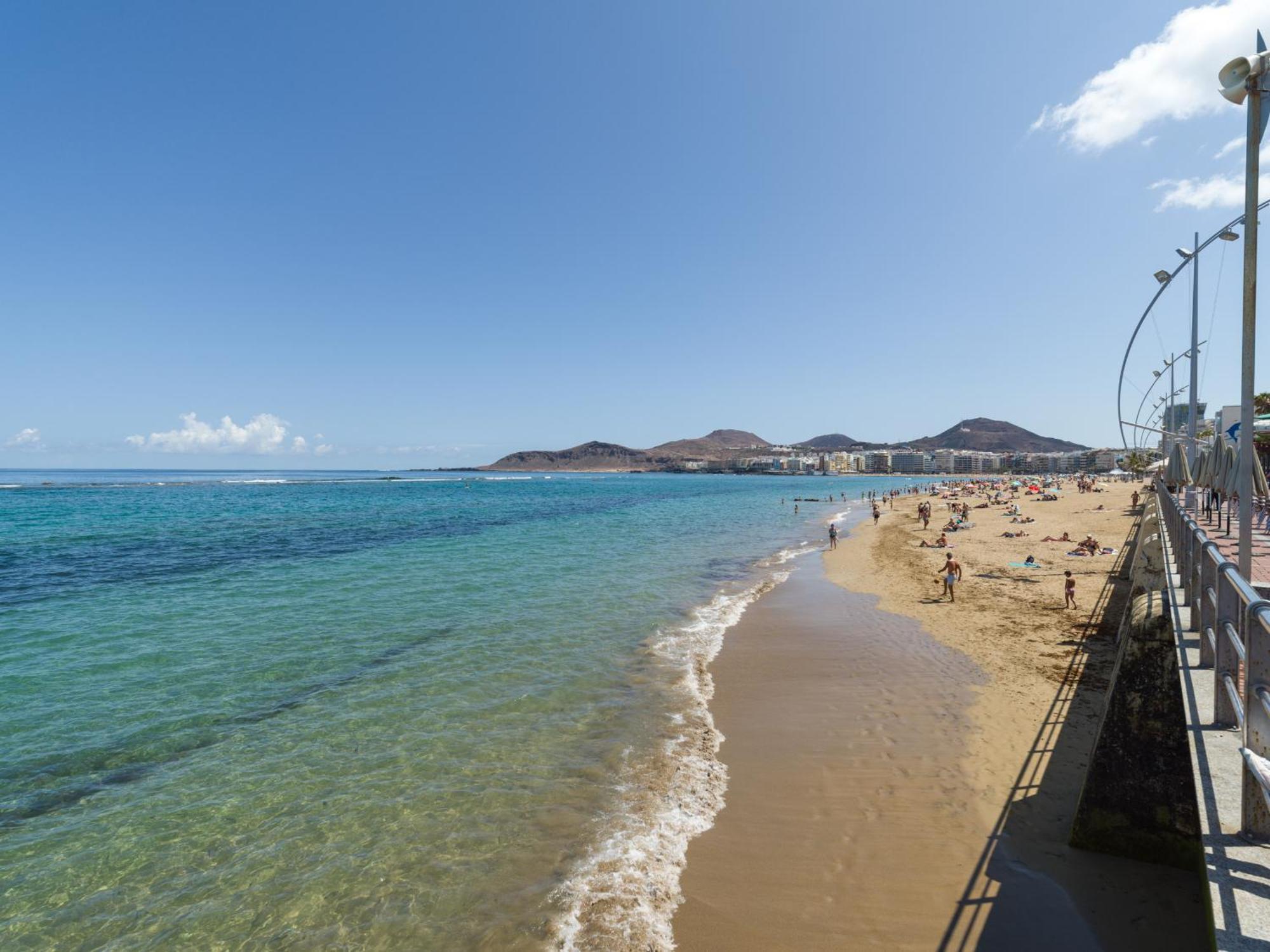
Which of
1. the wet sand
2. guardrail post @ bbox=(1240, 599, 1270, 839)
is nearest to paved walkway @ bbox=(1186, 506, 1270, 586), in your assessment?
the wet sand

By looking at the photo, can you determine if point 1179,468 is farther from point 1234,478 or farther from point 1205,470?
point 1234,478

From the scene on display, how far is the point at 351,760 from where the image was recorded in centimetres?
823

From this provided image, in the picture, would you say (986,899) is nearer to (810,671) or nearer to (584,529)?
(810,671)

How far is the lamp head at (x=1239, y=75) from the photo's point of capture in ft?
17.0

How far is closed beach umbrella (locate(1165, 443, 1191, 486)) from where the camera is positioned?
1461cm

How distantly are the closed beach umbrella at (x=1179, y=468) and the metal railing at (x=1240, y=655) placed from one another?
11178mm

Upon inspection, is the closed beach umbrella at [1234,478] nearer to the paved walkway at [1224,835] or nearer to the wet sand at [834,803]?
the wet sand at [834,803]

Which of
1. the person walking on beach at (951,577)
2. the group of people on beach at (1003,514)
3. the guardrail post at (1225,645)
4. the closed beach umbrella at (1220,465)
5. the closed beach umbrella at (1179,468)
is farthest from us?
the group of people on beach at (1003,514)

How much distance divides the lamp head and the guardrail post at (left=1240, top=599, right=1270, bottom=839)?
529 centimetres

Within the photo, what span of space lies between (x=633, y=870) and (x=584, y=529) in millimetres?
35523

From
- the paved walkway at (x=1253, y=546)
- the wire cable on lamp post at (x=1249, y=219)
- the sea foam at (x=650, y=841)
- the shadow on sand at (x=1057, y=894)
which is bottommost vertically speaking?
the sea foam at (x=650, y=841)

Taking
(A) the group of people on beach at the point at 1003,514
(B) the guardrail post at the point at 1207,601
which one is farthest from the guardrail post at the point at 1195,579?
(A) the group of people on beach at the point at 1003,514

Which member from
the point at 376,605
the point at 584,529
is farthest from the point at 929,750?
the point at 584,529

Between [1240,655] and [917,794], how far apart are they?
4.95 metres
